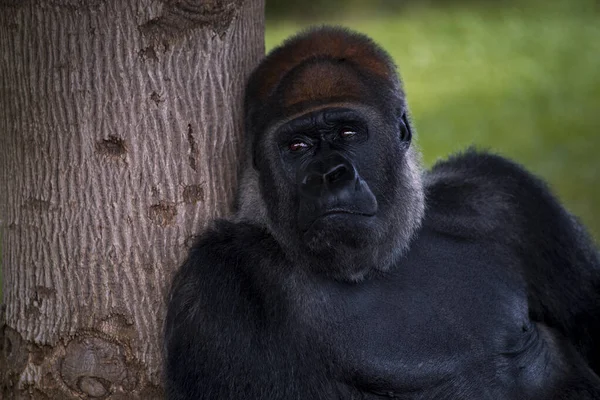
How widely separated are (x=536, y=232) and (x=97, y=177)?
180 centimetres

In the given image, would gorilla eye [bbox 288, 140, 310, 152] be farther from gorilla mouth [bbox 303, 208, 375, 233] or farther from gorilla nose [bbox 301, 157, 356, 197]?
gorilla mouth [bbox 303, 208, 375, 233]

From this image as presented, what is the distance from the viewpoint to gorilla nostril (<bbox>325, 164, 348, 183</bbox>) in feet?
10.5

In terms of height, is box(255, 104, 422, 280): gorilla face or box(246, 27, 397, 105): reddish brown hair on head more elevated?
box(246, 27, 397, 105): reddish brown hair on head

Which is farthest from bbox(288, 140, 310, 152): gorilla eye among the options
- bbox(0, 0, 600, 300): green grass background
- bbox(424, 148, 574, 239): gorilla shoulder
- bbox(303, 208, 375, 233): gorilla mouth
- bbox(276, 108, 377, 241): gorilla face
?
bbox(0, 0, 600, 300): green grass background

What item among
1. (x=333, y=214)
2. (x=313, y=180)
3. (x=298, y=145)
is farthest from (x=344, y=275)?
(x=298, y=145)

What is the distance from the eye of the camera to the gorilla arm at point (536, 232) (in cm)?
379

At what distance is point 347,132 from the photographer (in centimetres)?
339

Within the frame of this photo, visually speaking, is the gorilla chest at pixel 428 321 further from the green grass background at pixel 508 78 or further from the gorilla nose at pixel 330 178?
the green grass background at pixel 508 78

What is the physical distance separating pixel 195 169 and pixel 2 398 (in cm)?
116

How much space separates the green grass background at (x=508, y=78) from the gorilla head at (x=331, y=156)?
4016 millimetres

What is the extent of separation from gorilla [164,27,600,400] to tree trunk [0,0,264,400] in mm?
200

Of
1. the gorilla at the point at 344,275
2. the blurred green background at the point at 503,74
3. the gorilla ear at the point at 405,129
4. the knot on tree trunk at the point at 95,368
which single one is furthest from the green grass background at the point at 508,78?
the knot on tree trunk at the point at 95,368

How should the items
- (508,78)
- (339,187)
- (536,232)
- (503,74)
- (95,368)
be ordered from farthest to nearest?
(503,74) → (508,78) → (536,232) → (95,368) → (339,187)

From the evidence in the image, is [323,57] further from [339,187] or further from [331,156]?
[339,187]
